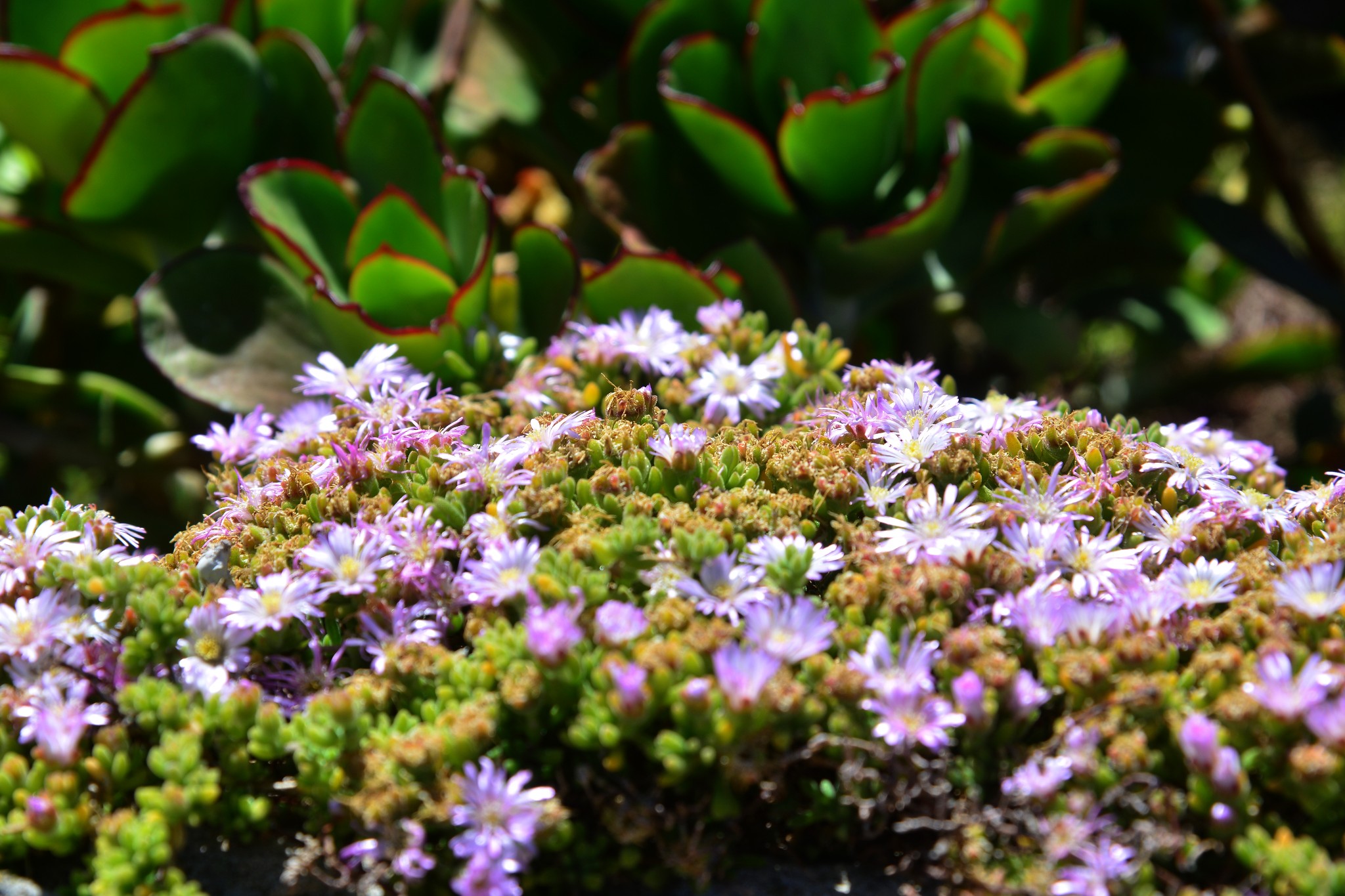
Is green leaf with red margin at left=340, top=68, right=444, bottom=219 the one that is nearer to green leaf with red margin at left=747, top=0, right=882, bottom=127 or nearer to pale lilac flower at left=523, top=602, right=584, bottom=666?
green leaf with red margin at left=747, top=0, right=882, bottom=127

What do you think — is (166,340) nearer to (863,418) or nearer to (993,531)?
(863,418)

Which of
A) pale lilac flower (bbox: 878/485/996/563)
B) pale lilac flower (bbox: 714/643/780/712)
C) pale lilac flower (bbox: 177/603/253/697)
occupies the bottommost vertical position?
pale lilac flower (bbox: 177/603/253/697)

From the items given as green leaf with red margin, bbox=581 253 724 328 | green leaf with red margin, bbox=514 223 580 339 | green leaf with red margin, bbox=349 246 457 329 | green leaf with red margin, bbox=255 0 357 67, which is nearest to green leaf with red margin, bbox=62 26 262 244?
green leaf with red margin, bbox=255 0 357 67

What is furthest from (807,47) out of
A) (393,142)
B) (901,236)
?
(393,142)

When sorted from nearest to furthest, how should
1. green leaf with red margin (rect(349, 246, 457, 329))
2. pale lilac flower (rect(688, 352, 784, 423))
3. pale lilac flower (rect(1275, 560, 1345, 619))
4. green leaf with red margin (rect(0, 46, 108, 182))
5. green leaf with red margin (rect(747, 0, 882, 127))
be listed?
pale lilac flower (rect(1275, 560, 1345, 619)) < pale lilac flower (rect(688, 352, 784, 423)) < green leaf with red margin (rect(349, 246, 457, 329)) < green leaf with red margin (rect(0, 46, 108, 182)) < green leaf with red margin (rect(747, 0, 882, 127))

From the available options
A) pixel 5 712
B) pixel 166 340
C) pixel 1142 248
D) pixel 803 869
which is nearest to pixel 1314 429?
pixel 1142 248

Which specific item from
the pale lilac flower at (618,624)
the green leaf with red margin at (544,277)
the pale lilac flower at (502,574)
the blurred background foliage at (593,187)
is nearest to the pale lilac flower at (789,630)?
the pale lilac flower at (618,624)
